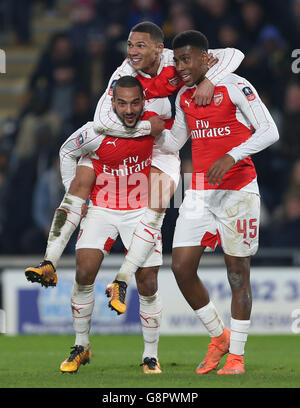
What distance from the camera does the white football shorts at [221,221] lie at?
7055 mm

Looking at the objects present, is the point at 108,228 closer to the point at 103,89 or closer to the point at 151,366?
the point at 151,366

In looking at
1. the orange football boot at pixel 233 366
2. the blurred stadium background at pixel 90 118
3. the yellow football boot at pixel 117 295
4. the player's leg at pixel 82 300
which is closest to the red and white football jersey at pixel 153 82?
the player's leg at pixel 82 300

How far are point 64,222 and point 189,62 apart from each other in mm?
1534

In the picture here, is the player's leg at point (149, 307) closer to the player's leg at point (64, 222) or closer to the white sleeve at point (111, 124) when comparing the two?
the player's leg at point (64, 222)

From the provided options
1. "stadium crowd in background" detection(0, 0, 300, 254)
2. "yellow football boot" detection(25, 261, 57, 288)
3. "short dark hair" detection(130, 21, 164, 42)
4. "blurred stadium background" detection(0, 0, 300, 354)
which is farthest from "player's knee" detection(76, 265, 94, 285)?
"stadium crowd in background" detection(0, 0, 300, 254)

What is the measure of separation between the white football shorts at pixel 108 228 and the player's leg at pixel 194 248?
1.06ft

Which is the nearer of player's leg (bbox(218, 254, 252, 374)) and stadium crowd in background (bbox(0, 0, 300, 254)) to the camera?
player's leg (bbox(218, 254, 252, 374))

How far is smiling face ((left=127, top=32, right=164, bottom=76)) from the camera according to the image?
7129mm

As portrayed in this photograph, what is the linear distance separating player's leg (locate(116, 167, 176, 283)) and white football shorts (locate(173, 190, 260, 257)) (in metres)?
0.20

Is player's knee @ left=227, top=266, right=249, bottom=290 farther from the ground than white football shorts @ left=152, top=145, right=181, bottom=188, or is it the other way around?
white football shorts @ left=152, top=145, right=181, bottom=188

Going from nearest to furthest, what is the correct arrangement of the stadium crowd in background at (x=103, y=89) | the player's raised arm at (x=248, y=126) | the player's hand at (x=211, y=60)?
the player's raised arm at (x=248, y=126) → the player's hand at (x=211, y=60) → the stadium crowd in background at (x=103, y=89)

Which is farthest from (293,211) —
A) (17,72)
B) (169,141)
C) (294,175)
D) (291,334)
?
(17,72)

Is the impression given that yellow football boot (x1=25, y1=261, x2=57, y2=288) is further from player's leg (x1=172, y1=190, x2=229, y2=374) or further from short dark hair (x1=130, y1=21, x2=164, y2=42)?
short dark hair (x1=130, y1=21, x2=164, y2=42)

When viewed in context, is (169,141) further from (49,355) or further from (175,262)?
(49,355)
